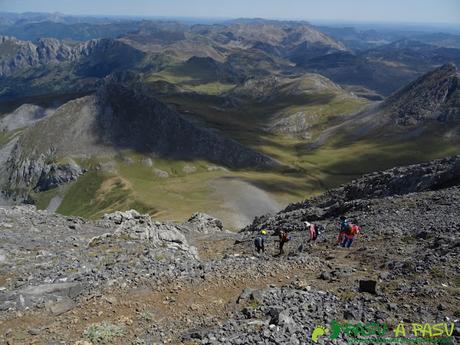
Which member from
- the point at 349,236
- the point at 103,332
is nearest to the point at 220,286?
the point at 103,332

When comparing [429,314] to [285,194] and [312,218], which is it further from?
[285,194]

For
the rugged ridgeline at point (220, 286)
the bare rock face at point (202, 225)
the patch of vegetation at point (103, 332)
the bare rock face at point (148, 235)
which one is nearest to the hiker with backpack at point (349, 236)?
the rugged ridgeline at point (220, 286)

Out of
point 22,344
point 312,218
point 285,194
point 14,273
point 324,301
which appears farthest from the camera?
point 285,194

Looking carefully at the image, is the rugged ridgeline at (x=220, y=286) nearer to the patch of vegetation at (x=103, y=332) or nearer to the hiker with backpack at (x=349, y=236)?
the patch of vegetation at (x=103, y=332)

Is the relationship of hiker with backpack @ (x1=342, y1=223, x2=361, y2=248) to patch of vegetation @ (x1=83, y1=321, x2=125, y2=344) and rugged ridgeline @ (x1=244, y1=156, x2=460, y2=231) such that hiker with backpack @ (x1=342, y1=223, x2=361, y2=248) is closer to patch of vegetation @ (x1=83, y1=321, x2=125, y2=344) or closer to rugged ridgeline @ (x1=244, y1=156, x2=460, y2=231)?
rugged ridgeline @ (x1=244, y1=156, x2=460, y2=231)

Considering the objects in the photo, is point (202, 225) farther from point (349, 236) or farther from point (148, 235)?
point (349, 236)

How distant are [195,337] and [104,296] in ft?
21.8

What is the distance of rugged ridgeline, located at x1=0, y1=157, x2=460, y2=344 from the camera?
→ 20.8 metres

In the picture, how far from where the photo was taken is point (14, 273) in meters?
28.8

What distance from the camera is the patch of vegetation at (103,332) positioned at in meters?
20.0

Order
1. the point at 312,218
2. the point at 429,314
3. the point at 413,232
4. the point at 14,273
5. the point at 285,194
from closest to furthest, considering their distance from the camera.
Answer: the point at 429,314 → the point at 14,273 → the point at 413,232 → the point at 312,218 → the point at 285,194

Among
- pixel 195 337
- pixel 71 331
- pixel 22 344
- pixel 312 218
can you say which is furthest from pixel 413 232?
pixel 22 344

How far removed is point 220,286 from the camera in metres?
26.5

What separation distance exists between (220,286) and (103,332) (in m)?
8.23
